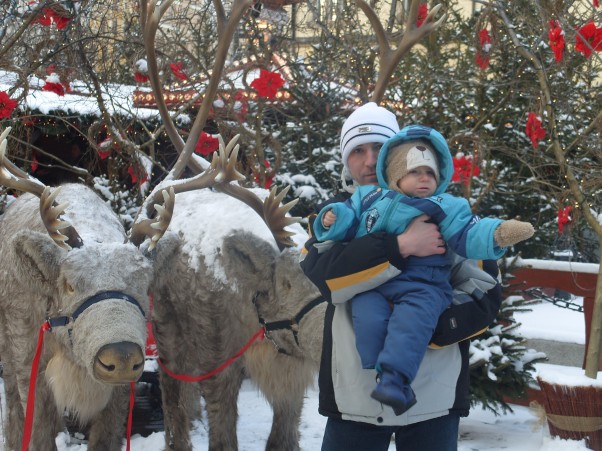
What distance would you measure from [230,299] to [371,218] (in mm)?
1693

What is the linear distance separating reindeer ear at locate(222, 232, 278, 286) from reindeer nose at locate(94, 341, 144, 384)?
106cm

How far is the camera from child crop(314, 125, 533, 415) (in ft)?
7.71

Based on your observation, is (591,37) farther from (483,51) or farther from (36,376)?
(36,376)

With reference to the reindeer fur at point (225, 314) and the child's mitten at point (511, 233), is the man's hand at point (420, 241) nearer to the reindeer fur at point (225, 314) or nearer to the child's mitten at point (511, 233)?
the child's mitten at point (511, 233)

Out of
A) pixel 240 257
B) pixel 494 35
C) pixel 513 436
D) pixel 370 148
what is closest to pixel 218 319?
pixel 240 257

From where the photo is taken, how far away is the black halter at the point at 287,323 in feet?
12.3

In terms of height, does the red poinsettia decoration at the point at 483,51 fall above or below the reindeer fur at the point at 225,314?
above

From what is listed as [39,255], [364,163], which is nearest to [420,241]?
[364,163]

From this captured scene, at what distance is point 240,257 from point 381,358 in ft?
6.34

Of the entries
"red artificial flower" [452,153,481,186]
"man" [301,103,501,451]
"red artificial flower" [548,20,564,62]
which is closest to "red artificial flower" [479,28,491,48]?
"red artificial flower" [452,153,481,186]

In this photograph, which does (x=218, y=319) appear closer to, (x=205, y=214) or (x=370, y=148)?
(x=205, y=214)

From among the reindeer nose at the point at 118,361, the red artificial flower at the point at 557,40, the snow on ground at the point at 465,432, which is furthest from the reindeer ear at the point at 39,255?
the red artificial flower at the point at 557,40

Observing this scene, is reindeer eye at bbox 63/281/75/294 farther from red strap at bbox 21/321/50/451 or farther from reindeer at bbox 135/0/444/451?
reindeer at bbox 135/0/444/451

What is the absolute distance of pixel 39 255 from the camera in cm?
360
